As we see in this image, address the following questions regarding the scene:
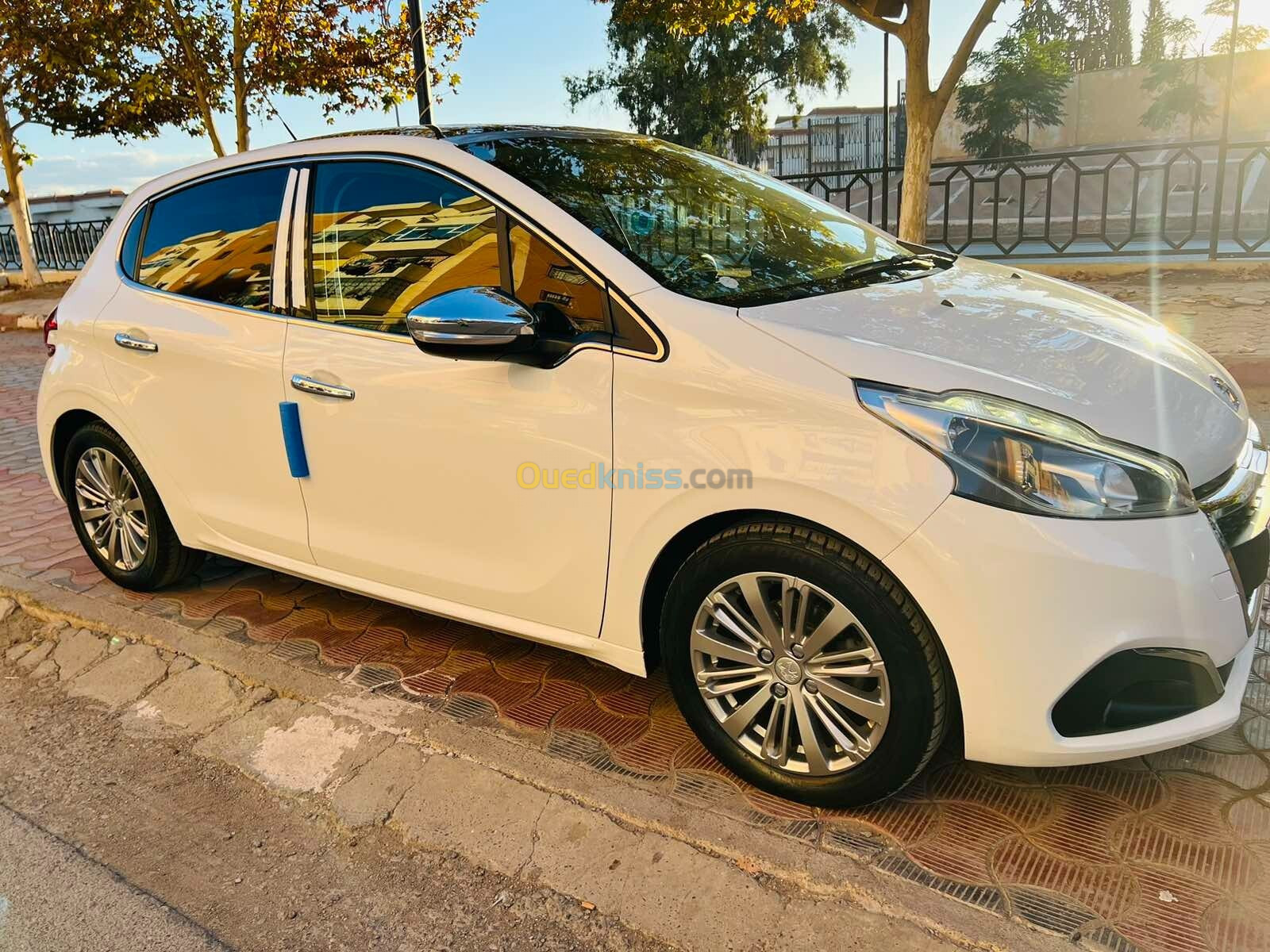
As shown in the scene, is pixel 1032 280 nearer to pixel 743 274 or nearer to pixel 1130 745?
pixel 743 274

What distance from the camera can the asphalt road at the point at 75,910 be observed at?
7.09 feet

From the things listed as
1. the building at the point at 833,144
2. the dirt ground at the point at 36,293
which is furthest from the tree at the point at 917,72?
the building at the point at 833,144

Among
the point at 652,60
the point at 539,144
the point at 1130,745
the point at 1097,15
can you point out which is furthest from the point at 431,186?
the point at 1097,15

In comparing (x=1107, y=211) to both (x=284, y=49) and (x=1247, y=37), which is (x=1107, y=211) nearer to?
(x=284, y=49)

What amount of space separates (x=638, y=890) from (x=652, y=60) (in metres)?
32.3

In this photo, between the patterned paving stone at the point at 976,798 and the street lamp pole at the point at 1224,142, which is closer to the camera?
the patterned paving stone at the point at 976,798

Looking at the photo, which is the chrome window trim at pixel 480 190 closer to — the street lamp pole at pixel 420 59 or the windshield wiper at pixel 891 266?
the windshield wiper at pixel 891 266

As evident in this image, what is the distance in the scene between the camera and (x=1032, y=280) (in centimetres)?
314

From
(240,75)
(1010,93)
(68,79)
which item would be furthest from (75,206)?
(1010,93)

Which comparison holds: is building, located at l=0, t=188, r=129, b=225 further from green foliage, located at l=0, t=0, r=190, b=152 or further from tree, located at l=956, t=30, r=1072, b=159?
tree, located at l=956, t=30, r=1072, b=159

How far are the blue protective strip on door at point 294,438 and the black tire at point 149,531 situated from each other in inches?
39.9

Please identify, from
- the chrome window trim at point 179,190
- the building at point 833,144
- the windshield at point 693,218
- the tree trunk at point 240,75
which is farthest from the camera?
the building at point 833,144

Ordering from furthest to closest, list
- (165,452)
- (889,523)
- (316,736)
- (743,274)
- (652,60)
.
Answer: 1. (652,60)
2. (165,452)
3. (316,736)
4. (743,274)
5. (889,523)

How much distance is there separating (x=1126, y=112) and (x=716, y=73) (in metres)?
19.4
